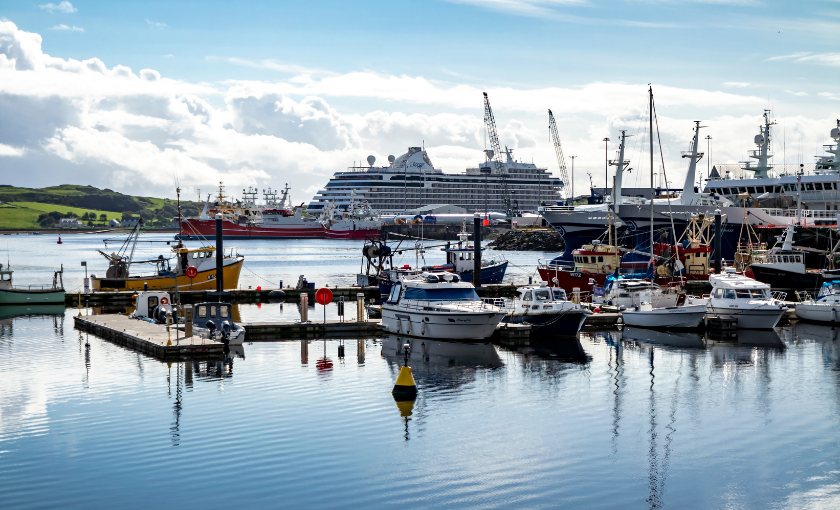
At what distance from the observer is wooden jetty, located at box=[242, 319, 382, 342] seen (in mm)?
35844

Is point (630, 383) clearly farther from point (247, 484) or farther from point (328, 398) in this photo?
point (247, 484)

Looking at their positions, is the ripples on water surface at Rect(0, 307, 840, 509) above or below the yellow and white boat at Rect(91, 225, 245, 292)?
below

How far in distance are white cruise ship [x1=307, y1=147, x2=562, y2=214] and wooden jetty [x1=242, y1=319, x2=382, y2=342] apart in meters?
141

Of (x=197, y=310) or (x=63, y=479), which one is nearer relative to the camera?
(x=63, y=479)

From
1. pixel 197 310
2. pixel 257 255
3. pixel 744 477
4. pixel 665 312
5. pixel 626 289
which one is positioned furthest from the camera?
pixel 257 255

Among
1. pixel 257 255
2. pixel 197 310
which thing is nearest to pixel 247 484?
pixel 197 310

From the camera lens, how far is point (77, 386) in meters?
25.7

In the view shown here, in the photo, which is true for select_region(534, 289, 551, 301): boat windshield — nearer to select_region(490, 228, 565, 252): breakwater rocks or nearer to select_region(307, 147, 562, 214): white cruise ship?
select_region(490, 228, 565, 252): breakwater rocks

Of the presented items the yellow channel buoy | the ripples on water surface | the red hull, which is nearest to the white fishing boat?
the ripples on water surface

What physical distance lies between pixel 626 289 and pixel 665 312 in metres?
4.60

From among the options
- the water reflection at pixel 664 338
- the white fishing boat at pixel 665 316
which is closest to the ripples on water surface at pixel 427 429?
the water reflection at pixel 664 338

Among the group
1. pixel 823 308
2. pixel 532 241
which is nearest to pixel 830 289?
pixel 823 308

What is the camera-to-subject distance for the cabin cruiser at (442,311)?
3266cm

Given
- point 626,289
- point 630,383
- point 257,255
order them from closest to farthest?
point 630,383 < point 626,289 < point 257,255
